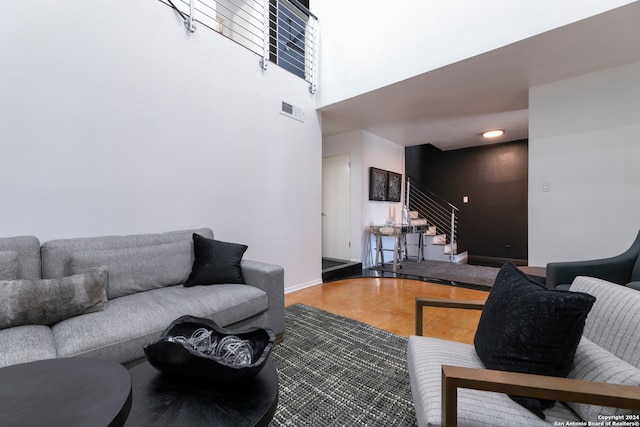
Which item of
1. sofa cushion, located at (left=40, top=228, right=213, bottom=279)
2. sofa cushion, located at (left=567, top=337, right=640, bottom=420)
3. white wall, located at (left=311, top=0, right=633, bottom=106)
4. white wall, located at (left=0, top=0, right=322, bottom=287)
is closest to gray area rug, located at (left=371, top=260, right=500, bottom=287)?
white wall, located at (left=0, top=0, right=322, bottom=287)

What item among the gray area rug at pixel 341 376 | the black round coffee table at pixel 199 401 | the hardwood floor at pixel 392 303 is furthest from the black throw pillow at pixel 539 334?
the hardwood floor at pixel 392 303

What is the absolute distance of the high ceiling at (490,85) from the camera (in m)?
2.29

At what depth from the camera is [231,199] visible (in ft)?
9.46

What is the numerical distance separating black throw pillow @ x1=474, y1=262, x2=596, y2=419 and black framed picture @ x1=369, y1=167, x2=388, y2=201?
4.15m

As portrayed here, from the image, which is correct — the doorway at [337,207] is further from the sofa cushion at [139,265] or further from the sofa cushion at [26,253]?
the sofa cushion at [26,253]

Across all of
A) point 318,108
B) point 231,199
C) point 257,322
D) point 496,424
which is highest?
point 318,108

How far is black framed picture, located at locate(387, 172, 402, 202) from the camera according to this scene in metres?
5.57

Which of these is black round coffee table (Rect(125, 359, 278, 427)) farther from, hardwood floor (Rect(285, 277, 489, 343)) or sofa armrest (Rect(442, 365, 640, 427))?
hardwood floor (Rect(285, 277, 489, 343))

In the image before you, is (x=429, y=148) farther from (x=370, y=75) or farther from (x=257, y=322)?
(x=257, y=322)

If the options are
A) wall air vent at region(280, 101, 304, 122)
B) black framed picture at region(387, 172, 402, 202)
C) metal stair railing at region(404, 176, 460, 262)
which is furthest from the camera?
metal stair railing at region(404, 176, 460, 262)

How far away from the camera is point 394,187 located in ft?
18.9


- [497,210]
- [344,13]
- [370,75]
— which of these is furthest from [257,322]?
[497,210]

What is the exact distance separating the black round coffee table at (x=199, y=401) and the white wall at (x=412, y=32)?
123 inches

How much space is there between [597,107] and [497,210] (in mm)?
3467
